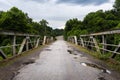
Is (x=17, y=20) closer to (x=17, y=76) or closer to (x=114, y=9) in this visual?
(x=114, y=9)

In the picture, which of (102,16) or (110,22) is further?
(102,16)

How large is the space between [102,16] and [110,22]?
981 cm

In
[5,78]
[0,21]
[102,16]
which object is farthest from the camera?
[102,16]

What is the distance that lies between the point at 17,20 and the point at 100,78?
1902 inches

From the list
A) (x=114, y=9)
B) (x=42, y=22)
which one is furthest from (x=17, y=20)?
(x=42, y=22)

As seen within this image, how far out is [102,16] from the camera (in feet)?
210

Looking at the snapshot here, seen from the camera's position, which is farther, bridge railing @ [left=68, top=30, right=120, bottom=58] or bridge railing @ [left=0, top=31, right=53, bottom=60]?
bridge railing @ [left=0, top=31, right=53, bottom=60]

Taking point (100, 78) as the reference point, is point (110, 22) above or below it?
above

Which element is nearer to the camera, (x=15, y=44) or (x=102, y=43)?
(x=15, y=44)

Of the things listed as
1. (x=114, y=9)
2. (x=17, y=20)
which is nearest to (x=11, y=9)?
(x=17, y=20)

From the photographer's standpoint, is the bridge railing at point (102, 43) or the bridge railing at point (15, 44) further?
the bridge railing at point (15, 44)

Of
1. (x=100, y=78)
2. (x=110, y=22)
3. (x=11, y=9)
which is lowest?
(x=100, y=78)

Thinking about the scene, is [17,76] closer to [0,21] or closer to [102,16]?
[0,21]

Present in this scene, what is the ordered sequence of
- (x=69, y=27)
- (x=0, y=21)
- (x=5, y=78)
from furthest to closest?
(x=69, y=27), (x=0, y=21), (x=5, y=78)
